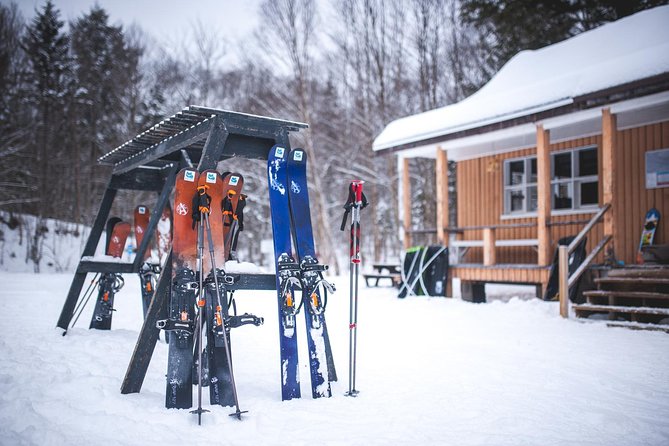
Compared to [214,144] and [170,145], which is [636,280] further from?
[170,145]

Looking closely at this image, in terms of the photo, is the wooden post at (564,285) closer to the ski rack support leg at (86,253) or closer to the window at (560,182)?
the window at (560,182)

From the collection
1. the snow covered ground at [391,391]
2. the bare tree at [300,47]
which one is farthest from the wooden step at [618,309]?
the bare tree at [300,47]

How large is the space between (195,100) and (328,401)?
2100 cm

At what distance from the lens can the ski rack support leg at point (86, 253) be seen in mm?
6648

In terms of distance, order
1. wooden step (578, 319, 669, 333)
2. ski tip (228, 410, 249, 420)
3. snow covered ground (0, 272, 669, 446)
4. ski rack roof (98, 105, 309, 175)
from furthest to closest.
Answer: wooden step (578, 319, 669, 333)
ski rack roof (98, 105, 309, 175)
ski tip (228, 410, 249, 420)
snow covered ground (0, 272, 669, 446)

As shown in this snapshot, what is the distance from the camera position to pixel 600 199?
408 inches

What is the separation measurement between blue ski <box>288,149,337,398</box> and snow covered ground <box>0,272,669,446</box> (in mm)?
194

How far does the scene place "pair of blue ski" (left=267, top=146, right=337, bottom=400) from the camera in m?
4.10

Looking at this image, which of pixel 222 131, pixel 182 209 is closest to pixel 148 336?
pixel 182 209

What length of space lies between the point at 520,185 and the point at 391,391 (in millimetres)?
8821

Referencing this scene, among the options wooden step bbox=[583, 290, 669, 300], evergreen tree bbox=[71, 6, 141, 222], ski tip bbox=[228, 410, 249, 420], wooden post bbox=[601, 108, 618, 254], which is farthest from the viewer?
evergreen tree bbox=[71, 6, 141, 222]

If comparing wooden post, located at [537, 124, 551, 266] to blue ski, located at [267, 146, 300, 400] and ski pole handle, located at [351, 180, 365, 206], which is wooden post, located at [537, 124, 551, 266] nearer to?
ski pole handle, located at [351, 180, 365, 206]

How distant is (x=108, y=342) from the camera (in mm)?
5984

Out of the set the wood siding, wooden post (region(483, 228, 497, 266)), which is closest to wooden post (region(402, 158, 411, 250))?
the wood siding
